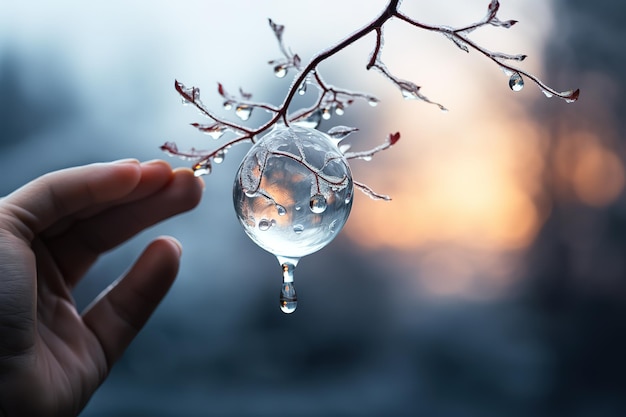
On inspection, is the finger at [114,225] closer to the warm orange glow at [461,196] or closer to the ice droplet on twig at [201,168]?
the ice droplet on twig at [201,168]

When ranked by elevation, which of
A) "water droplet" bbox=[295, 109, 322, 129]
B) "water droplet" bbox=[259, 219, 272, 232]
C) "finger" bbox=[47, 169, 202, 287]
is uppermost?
"water droplet" bbox=[295, 109, 322, 129]

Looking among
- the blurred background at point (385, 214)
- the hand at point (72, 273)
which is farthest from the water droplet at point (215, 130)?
the blurred background at point (385, 214)

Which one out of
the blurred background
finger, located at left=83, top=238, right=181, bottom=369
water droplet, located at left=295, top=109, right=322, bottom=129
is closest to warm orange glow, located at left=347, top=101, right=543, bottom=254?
the blurred background

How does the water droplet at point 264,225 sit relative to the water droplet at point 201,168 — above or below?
below

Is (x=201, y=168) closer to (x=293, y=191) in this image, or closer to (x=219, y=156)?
(x=219, y=156)

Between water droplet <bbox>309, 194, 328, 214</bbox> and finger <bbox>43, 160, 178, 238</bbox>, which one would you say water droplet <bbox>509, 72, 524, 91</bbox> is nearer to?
water droplet <bbox>309, 194, 328, 214</bbox>

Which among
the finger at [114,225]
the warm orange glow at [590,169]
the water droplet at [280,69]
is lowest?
the warm orange glow at [590,169]

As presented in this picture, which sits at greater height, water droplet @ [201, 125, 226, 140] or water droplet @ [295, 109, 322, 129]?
water droplet @ [201, 125, 226, 140]
